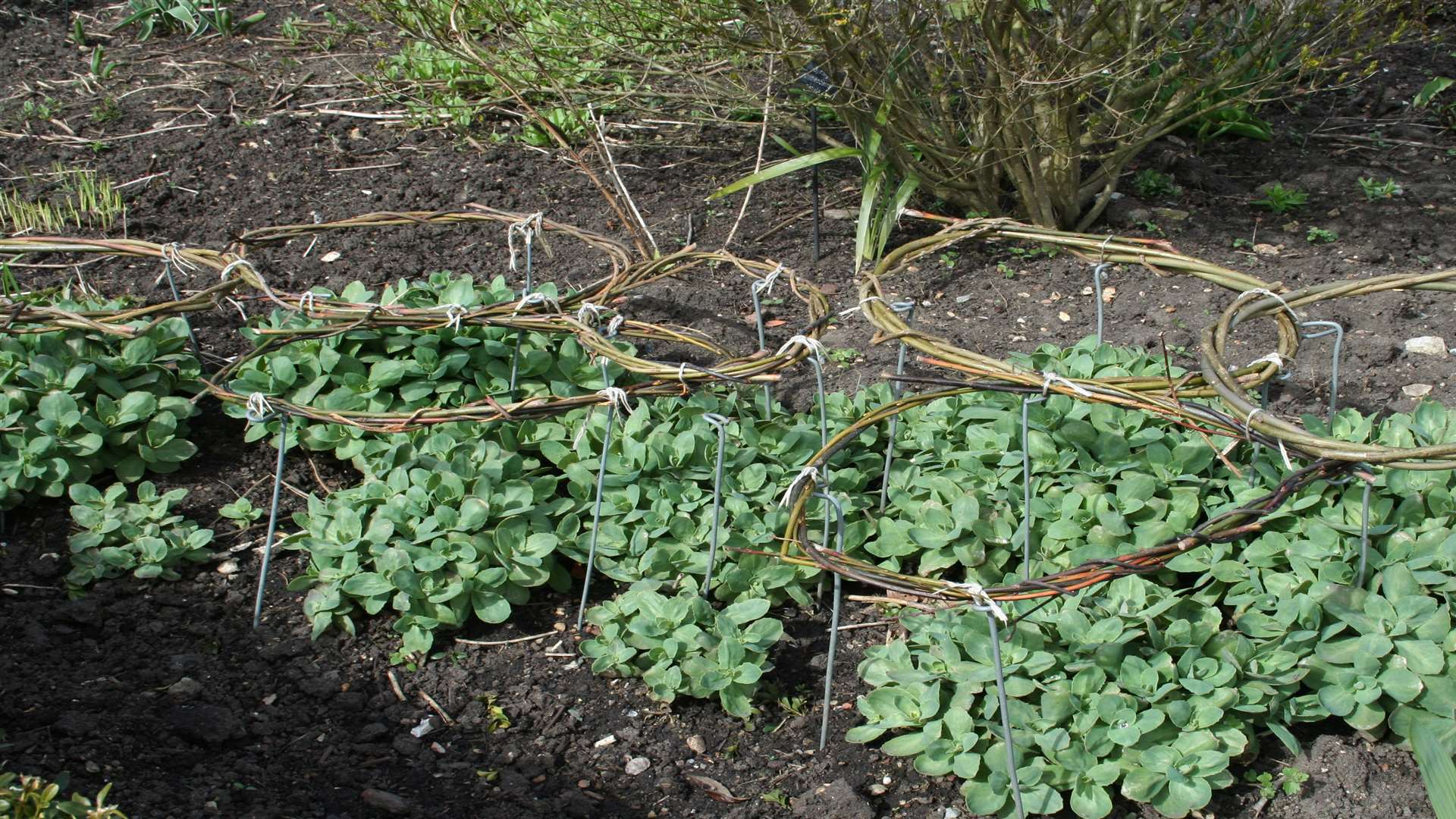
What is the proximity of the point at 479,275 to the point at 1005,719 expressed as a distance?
2.58 meters

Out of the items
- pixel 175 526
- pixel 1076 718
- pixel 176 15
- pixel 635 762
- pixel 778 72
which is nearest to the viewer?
pixel 1076 718

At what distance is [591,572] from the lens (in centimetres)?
268

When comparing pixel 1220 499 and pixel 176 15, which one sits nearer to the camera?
pixel 1220 499

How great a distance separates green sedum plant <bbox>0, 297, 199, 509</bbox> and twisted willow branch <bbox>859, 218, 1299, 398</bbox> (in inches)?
69.8

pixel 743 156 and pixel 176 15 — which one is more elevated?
pixel 176 15

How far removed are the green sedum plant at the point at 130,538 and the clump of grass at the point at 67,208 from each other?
69.2 inches

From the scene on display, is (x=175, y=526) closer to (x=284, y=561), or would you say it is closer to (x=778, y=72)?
(x=284, y=561)

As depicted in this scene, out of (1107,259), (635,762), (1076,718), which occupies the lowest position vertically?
(635,762)

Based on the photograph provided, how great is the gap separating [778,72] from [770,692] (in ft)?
7.71

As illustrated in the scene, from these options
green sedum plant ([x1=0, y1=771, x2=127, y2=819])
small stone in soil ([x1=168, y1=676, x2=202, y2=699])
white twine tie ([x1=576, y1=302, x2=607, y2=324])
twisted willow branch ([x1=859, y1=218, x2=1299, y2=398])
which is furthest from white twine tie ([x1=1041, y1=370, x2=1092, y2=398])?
small stone in soil ([x1=168, y1=676, x2=202, y2=699])

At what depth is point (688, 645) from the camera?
2.36m

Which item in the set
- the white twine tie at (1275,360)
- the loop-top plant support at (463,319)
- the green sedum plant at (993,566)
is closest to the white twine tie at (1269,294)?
the white twine tie at (1275,360)

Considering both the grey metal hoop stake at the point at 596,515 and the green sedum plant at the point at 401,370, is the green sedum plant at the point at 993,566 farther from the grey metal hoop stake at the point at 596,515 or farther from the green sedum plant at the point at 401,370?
the green sedum plant at the point at 401,370

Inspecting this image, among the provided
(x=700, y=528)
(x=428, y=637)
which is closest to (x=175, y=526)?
(x=428, y=637)
